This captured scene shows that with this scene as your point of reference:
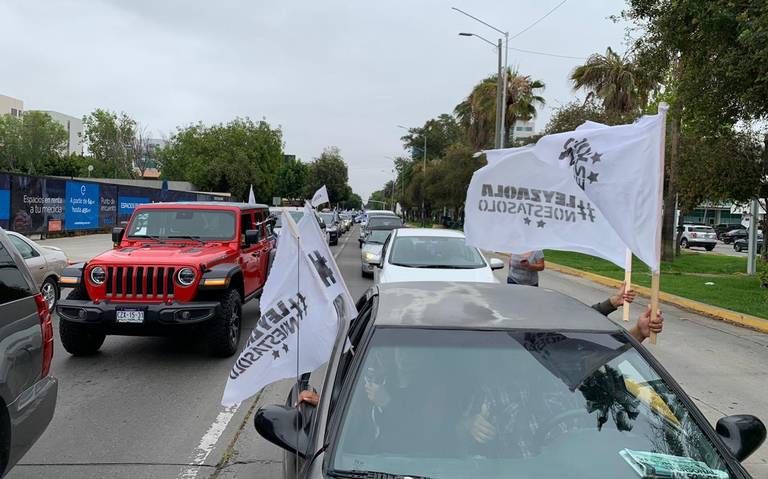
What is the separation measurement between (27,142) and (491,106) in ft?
234

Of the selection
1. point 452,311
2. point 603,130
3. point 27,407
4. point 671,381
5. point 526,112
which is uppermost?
point 526,112

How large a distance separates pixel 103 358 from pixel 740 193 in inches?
686

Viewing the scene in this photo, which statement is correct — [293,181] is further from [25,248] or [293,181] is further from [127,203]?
[25,248]

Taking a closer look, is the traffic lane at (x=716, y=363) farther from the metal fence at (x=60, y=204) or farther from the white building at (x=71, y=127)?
the white building at (x=71, y=127)

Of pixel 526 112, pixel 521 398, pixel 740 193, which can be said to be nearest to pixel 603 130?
pixel 521 398

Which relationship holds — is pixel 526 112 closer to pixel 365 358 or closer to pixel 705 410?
pixel 705 410

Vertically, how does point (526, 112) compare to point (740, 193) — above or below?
above

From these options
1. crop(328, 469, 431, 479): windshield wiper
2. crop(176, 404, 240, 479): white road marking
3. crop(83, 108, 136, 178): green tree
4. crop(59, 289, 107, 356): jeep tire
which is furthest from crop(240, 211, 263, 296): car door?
crop(83, 108, 136, 178): green tree

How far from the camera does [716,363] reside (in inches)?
311

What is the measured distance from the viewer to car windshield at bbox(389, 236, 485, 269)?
938 cm

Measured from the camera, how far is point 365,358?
2.63 meters

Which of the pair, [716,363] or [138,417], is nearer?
[138,417]

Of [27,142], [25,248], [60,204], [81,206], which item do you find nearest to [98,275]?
[25,248]

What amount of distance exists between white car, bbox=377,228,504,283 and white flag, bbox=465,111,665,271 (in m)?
3.96
